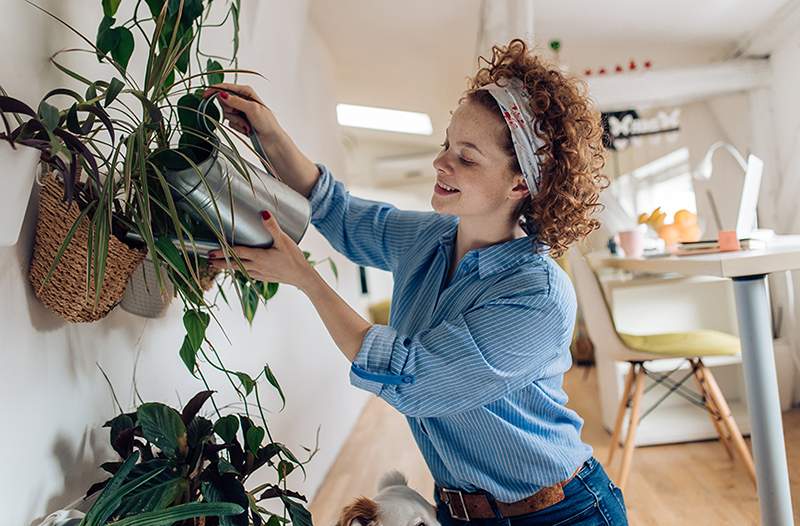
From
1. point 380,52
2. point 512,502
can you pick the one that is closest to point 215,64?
point 512,502

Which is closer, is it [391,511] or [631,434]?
[391,511]

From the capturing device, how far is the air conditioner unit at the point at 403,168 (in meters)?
8.79

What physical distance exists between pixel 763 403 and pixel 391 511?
1252 millimetres

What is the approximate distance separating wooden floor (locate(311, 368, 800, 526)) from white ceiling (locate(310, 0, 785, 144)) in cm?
214

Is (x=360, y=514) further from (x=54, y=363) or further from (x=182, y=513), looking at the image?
(x=54, y=363)

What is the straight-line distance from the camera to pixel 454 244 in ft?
4.96

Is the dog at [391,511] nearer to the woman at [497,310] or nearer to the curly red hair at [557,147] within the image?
the woman at [497,310]

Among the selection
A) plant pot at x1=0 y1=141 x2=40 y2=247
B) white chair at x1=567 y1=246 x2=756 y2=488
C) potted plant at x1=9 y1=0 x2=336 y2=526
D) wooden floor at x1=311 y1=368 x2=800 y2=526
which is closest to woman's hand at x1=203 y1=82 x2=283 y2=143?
potted plant at x1=9 y1=0 x2=336 y2=526

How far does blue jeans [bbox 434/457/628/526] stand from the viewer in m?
1.33

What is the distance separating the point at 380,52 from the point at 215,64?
4.01 metres

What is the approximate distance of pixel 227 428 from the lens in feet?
3.91

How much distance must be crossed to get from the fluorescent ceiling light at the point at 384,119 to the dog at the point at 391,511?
245 inches

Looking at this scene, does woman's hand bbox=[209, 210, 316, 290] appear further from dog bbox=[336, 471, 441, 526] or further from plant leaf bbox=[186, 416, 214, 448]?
dog bbox=[336, 471, 441, 526]

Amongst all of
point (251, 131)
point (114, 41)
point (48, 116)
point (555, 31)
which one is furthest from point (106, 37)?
point (555, 31)
